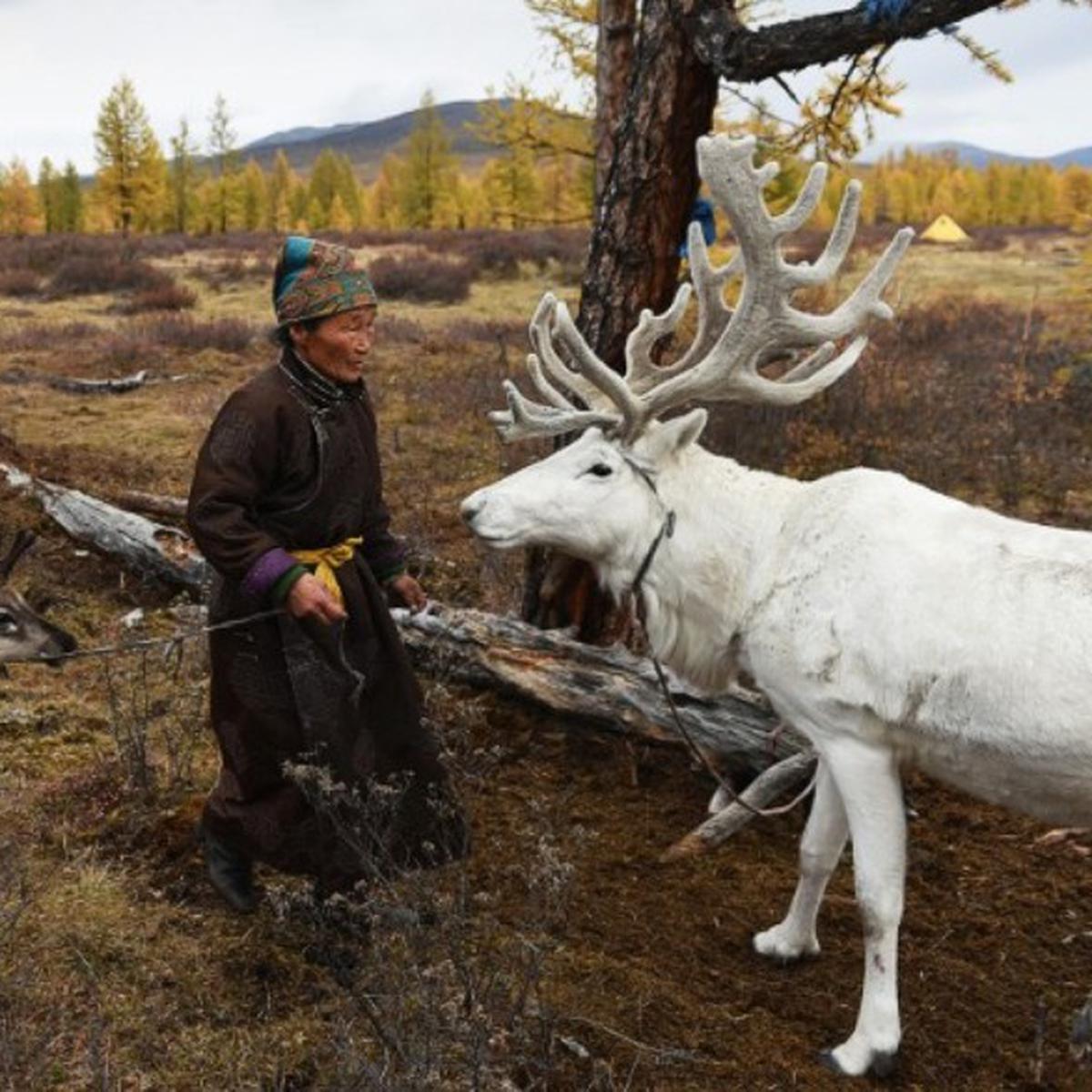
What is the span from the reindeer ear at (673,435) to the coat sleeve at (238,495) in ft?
3.52

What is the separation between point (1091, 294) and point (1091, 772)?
12492 mm

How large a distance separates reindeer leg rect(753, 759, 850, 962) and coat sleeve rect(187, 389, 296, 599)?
1.70 metres

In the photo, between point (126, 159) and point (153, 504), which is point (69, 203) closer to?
point (126, 159)

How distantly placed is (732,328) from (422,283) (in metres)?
20.8

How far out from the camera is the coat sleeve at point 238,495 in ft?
Answer: 9.78

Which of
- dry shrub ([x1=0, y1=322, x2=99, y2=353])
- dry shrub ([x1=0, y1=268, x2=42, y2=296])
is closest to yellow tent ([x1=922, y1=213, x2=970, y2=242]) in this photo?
dry shrub ([x1=0, y1=268, x2=42, y2=296])

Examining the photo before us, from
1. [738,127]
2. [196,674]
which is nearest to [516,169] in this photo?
[738,127]

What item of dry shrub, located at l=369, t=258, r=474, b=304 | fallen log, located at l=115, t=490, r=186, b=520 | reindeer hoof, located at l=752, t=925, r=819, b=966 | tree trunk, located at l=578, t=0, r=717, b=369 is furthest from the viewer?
dry shrub, located at l=369, t=258, r=474, b=304

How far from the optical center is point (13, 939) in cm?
327

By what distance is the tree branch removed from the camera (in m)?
3.80

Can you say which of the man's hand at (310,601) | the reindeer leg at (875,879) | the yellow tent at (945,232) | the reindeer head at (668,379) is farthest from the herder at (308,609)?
the yellow tent at (945,232)

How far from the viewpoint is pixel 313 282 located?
10.1 feet

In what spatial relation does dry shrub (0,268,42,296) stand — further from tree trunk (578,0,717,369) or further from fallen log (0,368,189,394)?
tree trunk (578,0,717,369)

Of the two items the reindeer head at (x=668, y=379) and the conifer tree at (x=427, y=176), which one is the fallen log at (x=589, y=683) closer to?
the reindeer head at (x=668, y=379)
